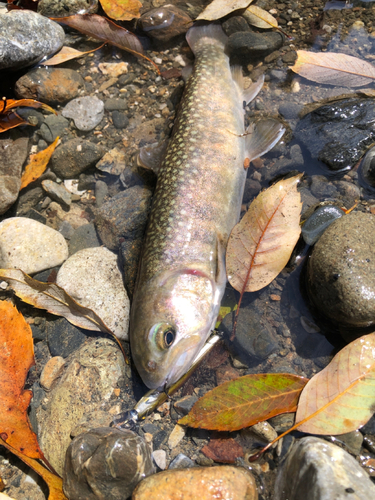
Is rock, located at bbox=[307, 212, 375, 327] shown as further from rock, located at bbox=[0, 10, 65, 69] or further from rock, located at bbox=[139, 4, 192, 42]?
rock, located at bbox=[0, 10, 65, 69]

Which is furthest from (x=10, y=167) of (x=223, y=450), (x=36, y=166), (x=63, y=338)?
(x=223, y=450)

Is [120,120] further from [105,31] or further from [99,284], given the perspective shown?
[99,284]

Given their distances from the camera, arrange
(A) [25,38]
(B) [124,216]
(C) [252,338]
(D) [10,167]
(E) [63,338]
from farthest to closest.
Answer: (A) [25,38], (D) [10,167], (B) [124,216], (E) [63,338], (C) [252,338]

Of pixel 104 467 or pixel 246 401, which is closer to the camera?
pixel 104 467

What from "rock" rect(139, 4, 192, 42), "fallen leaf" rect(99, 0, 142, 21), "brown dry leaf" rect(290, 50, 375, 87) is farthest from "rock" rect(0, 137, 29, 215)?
"brown dry leaf" rect(290, 50, 375, 87)

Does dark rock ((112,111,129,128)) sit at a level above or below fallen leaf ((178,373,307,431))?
above

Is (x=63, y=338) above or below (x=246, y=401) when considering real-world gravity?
below

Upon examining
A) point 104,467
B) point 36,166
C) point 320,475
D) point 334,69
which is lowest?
point 104,467

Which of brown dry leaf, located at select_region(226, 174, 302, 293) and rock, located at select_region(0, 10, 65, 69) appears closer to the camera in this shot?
brown dry leaf, located at select_region(226, 174, 302, 293)

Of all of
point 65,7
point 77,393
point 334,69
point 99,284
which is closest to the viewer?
point 77,393
